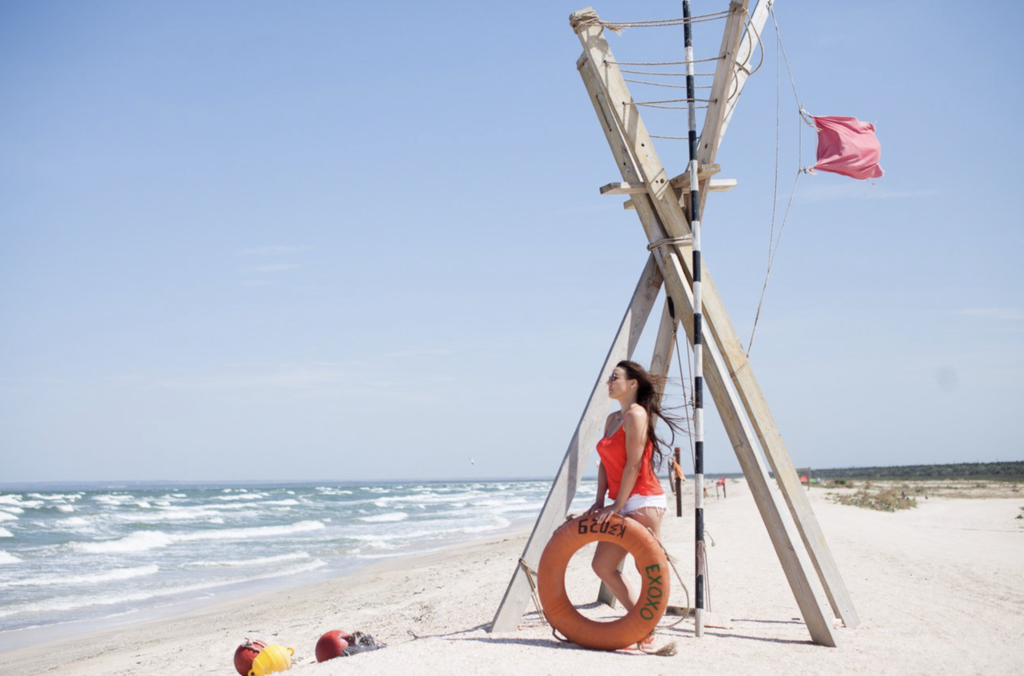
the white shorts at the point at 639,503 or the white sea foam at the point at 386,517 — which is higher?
the white shorts at the point at 639,503

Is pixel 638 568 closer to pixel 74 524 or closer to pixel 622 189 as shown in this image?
pixel 622 189

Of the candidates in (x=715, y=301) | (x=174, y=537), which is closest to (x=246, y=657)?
(x=715, y=301)

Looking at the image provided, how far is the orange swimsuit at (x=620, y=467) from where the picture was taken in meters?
4.90

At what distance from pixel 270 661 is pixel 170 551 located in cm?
1571

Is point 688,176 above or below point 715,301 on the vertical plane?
above

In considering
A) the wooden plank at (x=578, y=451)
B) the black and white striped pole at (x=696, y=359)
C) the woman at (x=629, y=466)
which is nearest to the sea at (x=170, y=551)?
the wooden plank at (x=578, y=451)

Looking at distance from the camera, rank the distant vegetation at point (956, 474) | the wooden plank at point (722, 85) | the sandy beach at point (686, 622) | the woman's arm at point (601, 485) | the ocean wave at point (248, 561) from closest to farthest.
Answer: the sandy beach at point (686, 622) → the woman's arm at point (601, 485) → the wooden plank at point (722, 85) → the ocean wave at point (248, 561) → the distant vegetation at point (956, 474)

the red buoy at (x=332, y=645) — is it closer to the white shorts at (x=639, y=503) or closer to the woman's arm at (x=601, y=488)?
the woman's arm at (x=601, y=488)

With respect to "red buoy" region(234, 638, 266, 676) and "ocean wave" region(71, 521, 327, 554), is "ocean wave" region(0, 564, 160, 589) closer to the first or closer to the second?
"ocean wave" region(71, 521, 327, 554)

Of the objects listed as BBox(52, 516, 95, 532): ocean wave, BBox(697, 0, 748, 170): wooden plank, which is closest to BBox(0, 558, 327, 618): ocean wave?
BBox(697, 0, 748, 170): wooden plank

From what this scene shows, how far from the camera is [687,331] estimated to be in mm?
5664

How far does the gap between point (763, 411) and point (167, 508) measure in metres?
38.3

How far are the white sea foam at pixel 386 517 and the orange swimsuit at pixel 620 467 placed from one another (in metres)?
26.0

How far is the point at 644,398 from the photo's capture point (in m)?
5.18
